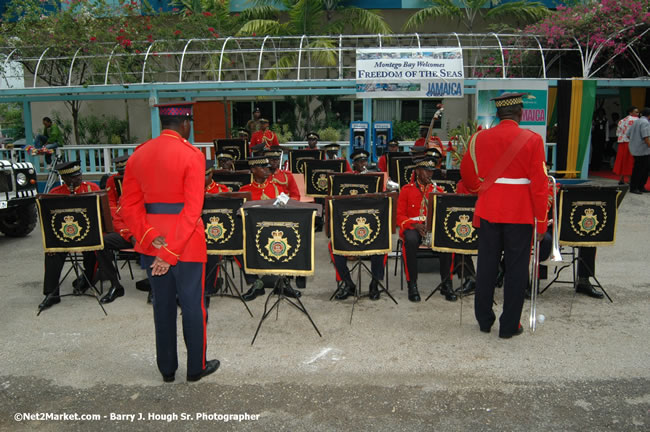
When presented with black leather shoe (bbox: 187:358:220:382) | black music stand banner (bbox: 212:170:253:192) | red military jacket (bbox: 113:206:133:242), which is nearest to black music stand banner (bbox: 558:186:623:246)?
black leather shoe (bbox: 187:358:220:382)

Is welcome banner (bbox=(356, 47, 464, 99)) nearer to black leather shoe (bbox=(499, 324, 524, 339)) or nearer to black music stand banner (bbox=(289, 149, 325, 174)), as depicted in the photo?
black music stand banner (bbox=(289, 149, 325, 174))

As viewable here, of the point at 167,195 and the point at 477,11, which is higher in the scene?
the point at 477,11

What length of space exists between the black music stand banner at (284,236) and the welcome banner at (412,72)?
8.52m

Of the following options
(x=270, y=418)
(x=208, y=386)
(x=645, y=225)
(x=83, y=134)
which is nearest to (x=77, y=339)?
(x=208, y=386)

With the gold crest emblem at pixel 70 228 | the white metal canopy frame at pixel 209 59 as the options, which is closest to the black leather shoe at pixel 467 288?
the gold crest emblem at pixel 70 228

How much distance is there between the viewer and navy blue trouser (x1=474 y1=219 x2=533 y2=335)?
4.89 m

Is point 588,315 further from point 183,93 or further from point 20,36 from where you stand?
point 20,36

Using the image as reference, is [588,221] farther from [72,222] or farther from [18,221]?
[18,221]

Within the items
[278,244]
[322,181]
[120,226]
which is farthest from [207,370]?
[322,181]

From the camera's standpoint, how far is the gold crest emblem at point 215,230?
5816 millimetres

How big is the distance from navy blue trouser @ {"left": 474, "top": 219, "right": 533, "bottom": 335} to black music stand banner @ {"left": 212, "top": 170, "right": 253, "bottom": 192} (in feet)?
13.1

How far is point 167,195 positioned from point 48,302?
3044 millimetres

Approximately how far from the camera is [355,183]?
26.6ft

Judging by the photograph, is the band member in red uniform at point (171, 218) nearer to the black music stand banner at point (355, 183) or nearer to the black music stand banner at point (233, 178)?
the black music stand banner at point (233, 178)
